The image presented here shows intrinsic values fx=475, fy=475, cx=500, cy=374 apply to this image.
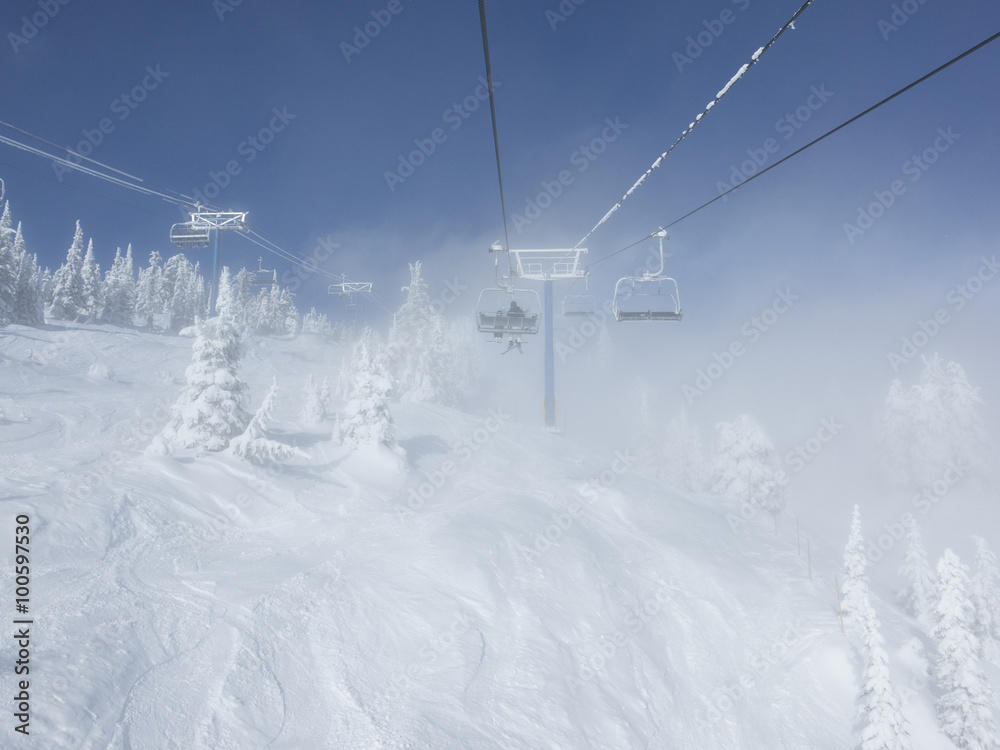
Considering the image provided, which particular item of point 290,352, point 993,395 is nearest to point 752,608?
point 290,352

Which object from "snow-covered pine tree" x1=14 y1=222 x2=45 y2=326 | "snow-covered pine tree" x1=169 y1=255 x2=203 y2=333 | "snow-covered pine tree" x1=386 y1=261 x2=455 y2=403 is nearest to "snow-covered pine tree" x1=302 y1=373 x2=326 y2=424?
"snow-covered pine tree" x1=386 y1=261 x2=455 y2=403

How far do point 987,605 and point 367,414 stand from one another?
3807 cm

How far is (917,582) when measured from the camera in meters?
29.6

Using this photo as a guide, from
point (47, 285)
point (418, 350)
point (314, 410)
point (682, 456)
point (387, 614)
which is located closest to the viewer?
point (387, 614)

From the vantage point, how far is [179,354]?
4984 centimetres

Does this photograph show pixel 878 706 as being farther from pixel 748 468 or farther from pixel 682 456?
pixel 682 456

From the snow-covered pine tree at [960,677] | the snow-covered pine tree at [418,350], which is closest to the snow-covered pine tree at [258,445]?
the snow-covered pine tree at [960,677]

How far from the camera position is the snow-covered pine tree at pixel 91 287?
57344 mm

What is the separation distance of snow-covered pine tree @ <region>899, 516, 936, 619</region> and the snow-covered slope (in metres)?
11.3

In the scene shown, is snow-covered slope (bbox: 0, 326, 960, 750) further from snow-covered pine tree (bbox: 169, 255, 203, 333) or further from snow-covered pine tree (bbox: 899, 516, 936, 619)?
snow-covered pine tree (bbox: 169, 255, 203, 333)

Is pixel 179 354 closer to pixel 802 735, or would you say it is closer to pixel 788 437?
pixel 802 735

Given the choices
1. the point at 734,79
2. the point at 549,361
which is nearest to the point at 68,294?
the point at 549,361

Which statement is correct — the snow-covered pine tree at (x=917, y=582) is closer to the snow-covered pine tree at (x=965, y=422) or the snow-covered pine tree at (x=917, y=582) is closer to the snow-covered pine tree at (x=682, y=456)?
the snow-covered pine tree at (x=682, y=456)

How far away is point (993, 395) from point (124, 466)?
131555mm
